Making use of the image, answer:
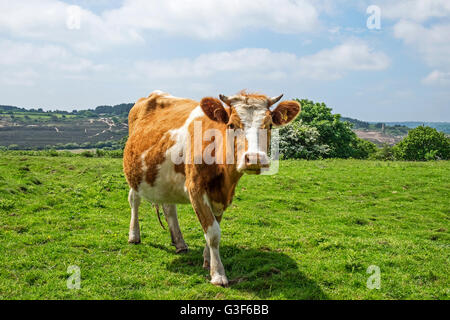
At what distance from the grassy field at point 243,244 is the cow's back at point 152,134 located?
1.78 metres

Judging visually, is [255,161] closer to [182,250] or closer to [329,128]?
[182,250]

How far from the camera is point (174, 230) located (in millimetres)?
8281

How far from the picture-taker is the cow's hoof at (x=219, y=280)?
6.09 m

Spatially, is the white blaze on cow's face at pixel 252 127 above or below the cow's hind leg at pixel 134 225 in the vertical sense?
above

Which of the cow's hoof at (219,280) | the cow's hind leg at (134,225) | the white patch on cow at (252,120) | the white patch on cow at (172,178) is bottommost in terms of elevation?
the cow's hoof at (219,280)

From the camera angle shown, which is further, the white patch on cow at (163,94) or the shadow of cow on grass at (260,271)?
the white patch on cow at (163,94)

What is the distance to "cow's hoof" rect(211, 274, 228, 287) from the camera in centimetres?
609

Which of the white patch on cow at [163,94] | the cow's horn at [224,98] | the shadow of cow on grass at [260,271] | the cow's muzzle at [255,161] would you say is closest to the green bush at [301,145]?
the white patch on cow at [163,94]

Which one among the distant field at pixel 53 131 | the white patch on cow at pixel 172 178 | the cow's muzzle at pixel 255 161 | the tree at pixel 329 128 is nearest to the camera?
the cow's muzzle at pixel 255 161

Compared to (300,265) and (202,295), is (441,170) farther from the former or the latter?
(202,295)

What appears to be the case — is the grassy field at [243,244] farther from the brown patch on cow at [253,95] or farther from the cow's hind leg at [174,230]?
the brown patch on cow at [253,95]

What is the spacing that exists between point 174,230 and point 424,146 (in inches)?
2115

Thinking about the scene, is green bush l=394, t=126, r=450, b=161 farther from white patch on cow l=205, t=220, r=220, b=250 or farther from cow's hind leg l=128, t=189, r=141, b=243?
white patch on cow l=205, t=220, r=220, b=250
